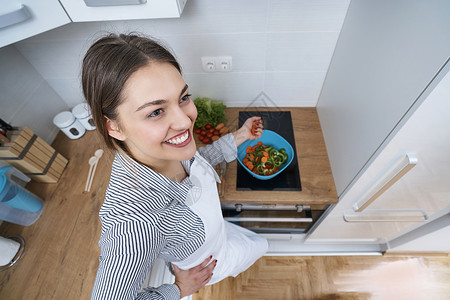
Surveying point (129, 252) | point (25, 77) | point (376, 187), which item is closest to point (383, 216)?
point (376, 187)

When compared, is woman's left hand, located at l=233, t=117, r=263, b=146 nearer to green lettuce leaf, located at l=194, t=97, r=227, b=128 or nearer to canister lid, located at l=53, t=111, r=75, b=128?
green lettuce leaf, located at l=194, t=97, r=227, b=128

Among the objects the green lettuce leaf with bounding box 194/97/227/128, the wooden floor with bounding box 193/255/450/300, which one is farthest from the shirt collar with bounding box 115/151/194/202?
the wooden floor with bounding box 193/255/450/300

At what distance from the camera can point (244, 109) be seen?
1226mm

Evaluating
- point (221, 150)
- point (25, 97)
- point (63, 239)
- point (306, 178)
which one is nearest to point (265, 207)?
point (306, 178)

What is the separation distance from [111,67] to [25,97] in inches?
32.6

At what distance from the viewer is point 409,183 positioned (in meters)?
0.69

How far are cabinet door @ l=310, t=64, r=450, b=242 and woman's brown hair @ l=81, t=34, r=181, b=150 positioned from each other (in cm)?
59

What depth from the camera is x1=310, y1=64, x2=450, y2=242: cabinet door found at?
489mm

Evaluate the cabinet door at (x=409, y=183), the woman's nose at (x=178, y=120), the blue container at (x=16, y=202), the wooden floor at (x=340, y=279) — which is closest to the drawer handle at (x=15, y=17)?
the woman's nose at (x=178, y=120)

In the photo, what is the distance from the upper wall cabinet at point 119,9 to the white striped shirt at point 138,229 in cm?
39

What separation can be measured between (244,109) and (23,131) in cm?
96

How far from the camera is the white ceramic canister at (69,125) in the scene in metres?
1.09

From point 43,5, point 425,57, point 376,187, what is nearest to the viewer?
point 425,57

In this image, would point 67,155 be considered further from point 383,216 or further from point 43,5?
point 383,216
